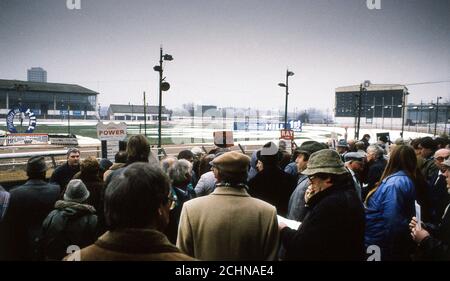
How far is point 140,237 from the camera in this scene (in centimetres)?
144

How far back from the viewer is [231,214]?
2.29m

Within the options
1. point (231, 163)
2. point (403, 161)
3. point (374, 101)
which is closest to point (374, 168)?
point (403, 161)

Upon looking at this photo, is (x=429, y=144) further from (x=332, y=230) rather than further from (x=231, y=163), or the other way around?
(x=231, y=163)

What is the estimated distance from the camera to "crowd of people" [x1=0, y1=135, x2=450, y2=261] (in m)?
1.51

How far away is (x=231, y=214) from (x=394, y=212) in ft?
6.53

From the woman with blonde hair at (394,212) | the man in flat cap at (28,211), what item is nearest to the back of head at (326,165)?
the woman with blonde hair at (394,212)

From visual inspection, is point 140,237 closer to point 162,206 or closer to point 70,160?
point 162,206

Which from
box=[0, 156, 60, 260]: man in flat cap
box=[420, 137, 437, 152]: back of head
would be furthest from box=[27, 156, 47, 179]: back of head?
box=[420, 137, 437, 152]: back of head

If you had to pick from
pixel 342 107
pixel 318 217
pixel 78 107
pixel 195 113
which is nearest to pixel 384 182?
pixel 318 217

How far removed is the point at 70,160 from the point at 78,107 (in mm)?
81023

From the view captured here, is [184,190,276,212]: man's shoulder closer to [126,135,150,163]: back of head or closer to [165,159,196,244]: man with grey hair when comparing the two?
[165,159,196,244]: man with grey hair

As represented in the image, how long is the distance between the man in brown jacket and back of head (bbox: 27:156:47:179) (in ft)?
9.12

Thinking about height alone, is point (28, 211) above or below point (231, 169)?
below

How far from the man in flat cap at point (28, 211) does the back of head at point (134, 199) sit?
2.83 meters
